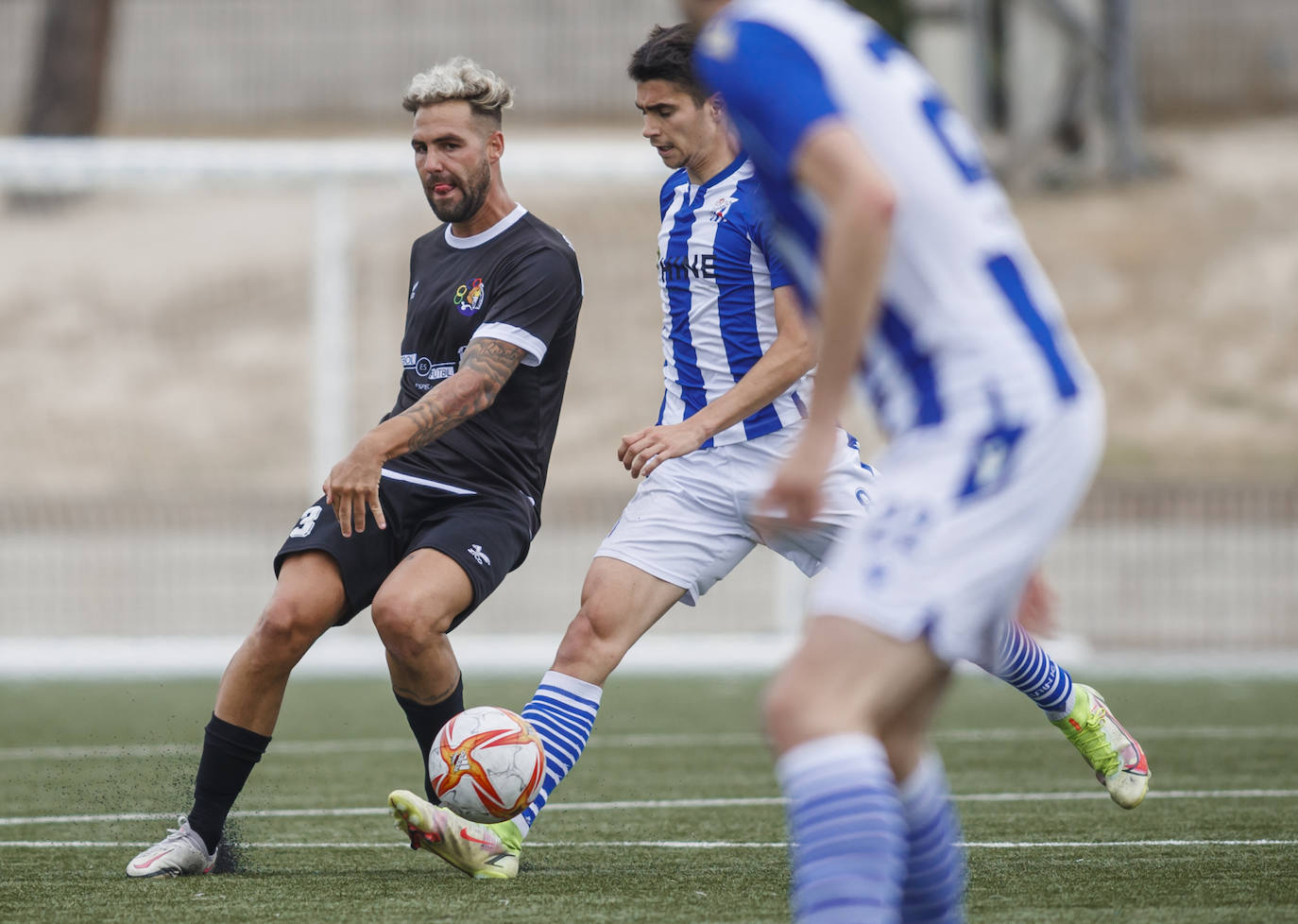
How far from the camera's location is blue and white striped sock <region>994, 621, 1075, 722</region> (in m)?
5.17

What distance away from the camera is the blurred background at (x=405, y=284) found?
1352cm

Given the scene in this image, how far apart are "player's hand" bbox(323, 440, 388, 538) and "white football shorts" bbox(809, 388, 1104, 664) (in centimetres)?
184

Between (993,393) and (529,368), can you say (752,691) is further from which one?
(993,393)

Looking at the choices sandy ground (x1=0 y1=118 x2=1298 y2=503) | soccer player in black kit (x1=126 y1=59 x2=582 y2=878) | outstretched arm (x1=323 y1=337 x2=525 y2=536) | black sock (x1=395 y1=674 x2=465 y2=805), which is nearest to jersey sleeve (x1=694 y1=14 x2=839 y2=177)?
outstretched arm (x1=323 y1=337 x2=525 y2=536)

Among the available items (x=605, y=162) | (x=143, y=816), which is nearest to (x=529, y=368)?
(x=143, y=816)

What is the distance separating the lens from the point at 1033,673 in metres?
5.23

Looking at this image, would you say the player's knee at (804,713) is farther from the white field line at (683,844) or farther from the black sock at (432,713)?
the white field line at (683,844)

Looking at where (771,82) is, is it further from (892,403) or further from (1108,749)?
(1108,749)

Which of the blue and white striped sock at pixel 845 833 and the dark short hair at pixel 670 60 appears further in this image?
the dark short hair at pixel 670 60

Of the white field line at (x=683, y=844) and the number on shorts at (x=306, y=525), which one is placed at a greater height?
the number on shorts at (x=306, y=525)

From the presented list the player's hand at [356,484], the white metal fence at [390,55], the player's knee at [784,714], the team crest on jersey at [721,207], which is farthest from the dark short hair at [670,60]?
the white metal fence at [390,55]

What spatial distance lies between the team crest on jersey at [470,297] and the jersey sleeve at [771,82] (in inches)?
A: 88.9

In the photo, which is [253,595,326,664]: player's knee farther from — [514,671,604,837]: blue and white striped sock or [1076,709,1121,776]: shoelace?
[1076,709,1121,776]: shoelace

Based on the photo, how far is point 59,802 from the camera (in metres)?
6.45
